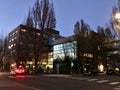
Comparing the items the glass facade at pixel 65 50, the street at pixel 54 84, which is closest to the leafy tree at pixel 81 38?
the glass facade at pixel 65 50

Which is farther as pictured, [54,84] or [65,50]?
[65,50]

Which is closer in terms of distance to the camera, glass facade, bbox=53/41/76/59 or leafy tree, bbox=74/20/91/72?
leafy tree, bbox=74/20/91/72

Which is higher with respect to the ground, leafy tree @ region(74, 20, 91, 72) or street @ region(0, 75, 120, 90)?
leafy tree @ region(74, 20, 91, 72)

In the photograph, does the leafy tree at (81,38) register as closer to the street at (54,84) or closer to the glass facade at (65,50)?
the glass facade at (65,50)

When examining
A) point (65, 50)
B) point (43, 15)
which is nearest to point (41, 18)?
point (43, 15)

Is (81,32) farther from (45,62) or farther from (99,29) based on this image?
(45,62)

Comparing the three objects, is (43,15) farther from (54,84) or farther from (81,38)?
(54,84)

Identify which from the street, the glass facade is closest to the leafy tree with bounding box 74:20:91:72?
the glass facade

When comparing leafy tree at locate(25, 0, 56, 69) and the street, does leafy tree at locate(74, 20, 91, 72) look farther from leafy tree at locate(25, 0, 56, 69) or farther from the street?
the street

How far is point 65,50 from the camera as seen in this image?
89.7 meters

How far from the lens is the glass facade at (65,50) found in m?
79.0

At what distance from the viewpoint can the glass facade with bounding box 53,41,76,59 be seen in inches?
3111

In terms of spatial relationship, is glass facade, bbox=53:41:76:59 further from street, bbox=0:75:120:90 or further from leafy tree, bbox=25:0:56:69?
street, bbox=0:75:120:90

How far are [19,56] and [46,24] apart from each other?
14494 millimetres
